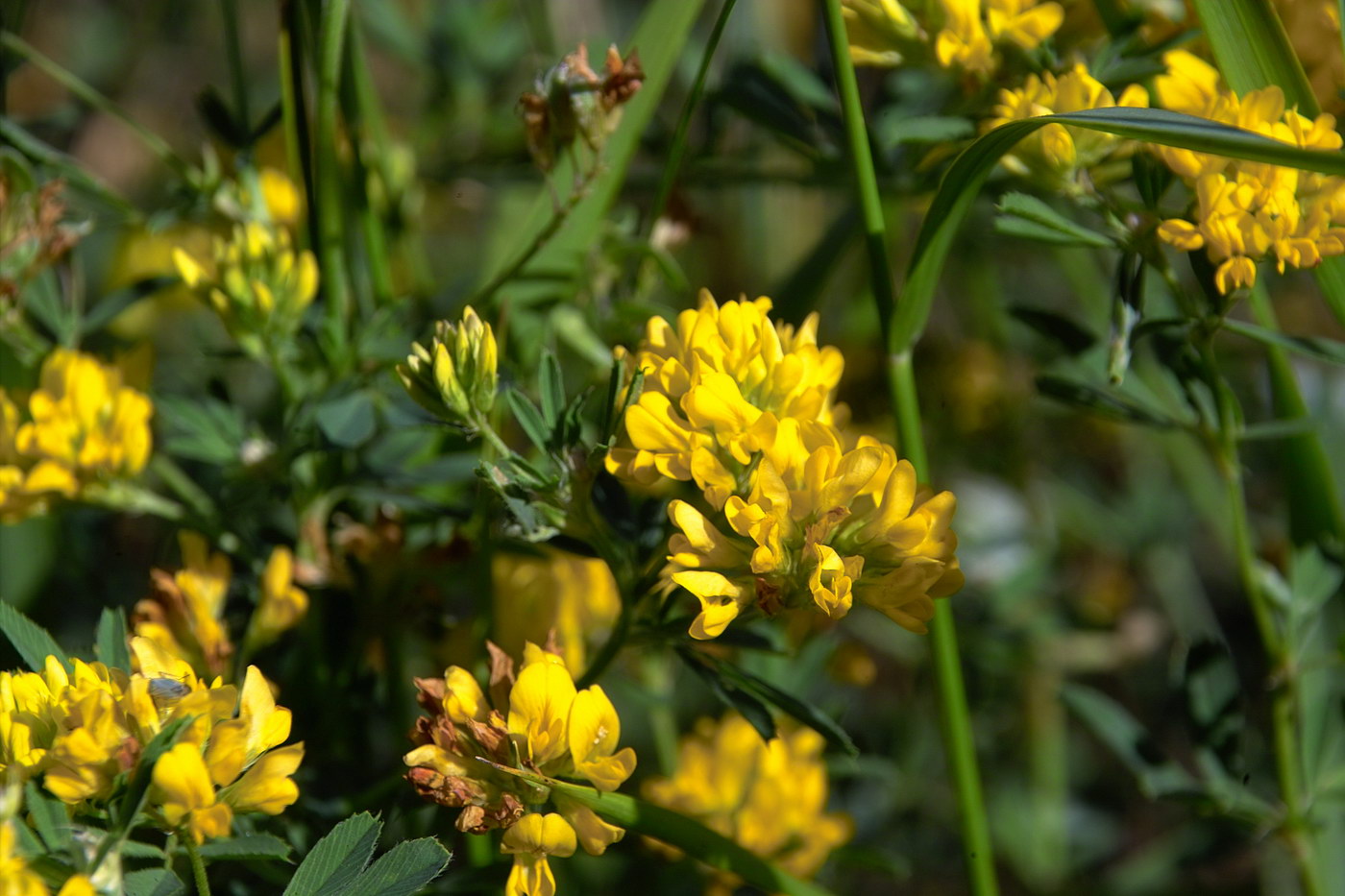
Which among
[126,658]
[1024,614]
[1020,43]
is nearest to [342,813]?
[126,658]

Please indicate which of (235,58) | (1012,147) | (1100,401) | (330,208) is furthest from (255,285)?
(1100,401)

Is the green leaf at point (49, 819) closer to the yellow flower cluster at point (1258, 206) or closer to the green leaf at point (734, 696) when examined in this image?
the green leaf at point (734, 696)

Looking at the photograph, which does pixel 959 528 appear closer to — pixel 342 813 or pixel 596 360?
pixel 596 360

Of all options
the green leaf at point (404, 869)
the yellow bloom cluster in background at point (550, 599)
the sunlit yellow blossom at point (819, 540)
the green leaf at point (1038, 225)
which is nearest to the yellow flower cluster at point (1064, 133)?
the green leaf at point (1038, 225)

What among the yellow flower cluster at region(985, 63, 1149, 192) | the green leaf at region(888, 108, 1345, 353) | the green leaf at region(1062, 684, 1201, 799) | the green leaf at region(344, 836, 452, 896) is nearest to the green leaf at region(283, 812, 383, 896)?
the green leaf at region(344, 836, 452, 896)

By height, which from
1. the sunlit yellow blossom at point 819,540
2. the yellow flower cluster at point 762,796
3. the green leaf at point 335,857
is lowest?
the yellow flower cluster at point 762,796

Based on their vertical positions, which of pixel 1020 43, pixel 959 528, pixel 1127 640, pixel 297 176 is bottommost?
pixel 1127 640

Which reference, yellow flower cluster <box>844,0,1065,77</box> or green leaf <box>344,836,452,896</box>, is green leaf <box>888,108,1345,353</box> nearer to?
yellow flower cluster <box>844,0,1065,77</box>
